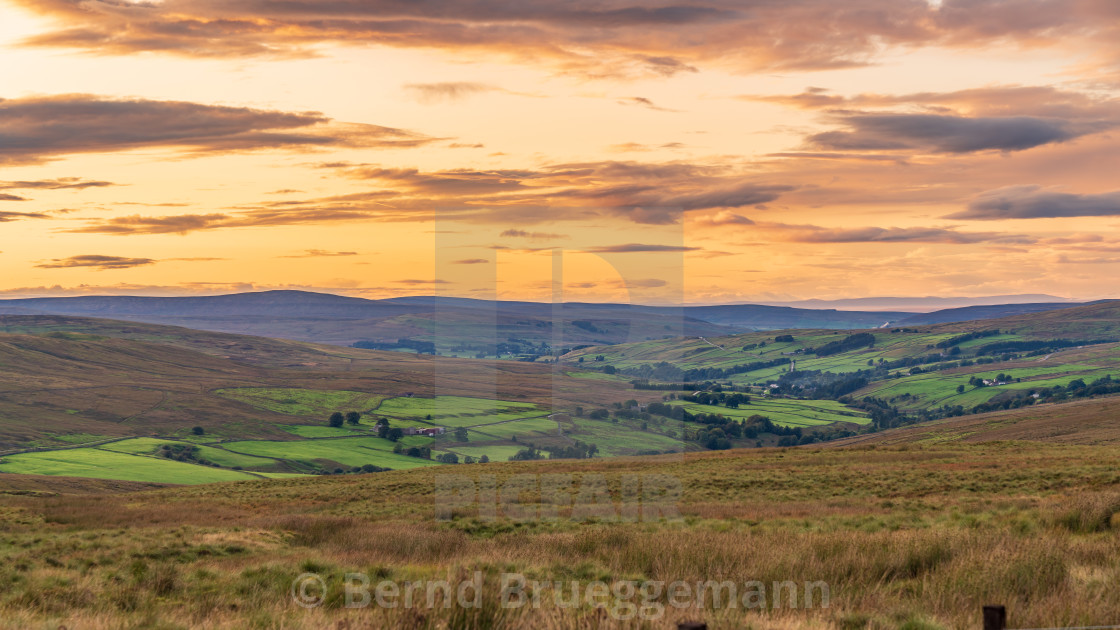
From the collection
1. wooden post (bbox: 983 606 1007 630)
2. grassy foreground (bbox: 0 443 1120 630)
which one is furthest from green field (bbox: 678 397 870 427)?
wooden post (bbox: 983 606 1007 630)

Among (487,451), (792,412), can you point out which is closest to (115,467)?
(487,451)

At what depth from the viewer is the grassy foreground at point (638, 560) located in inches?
284

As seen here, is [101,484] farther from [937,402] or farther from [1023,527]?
[937,402]

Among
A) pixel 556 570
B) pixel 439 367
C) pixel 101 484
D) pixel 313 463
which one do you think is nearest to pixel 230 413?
pixel 313 463

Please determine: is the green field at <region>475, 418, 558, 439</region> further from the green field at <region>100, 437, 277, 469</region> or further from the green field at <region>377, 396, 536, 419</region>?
the green field at <region>100, 437, 277, 469</region>

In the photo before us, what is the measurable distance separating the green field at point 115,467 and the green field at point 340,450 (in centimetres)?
1540

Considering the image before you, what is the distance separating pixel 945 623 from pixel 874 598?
125cm

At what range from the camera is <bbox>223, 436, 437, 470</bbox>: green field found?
113188mm

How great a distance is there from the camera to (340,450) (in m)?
128

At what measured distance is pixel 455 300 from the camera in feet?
72.2

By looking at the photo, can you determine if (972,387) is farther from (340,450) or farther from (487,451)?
(487,451)

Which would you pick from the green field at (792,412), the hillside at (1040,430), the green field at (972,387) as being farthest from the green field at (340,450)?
the green field at (972,387)

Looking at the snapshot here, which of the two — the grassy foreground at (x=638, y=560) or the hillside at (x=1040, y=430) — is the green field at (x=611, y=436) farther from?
the hillside at (x=1040, y=430)

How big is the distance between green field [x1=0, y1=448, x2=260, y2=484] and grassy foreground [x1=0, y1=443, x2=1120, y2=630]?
252ft
